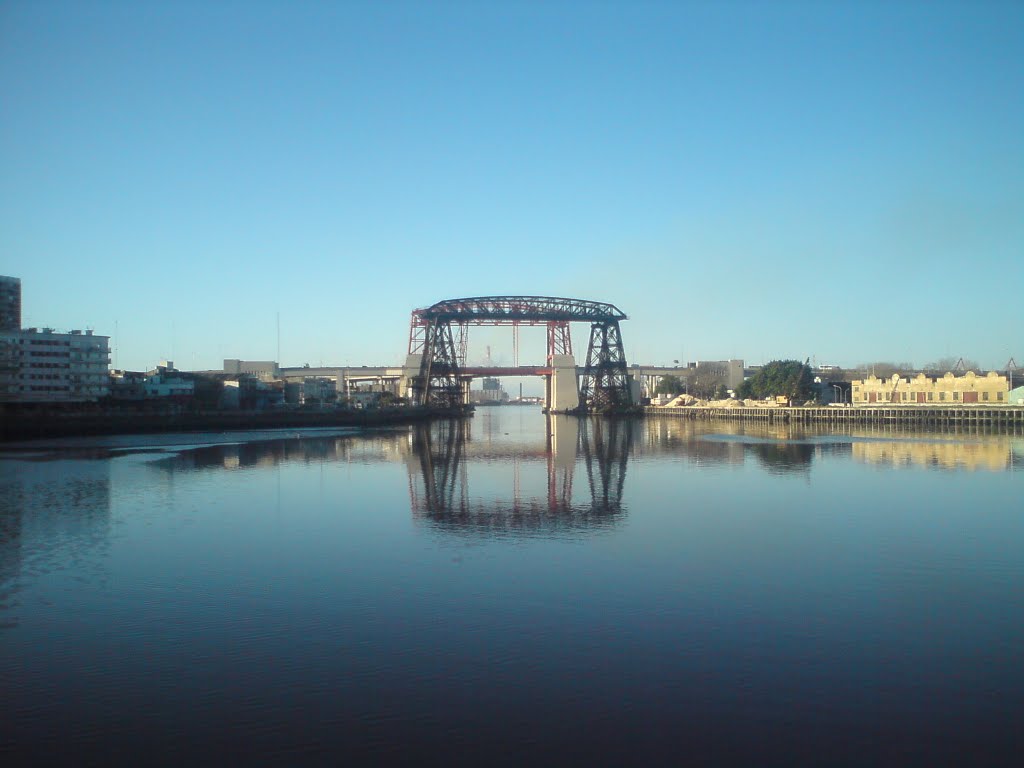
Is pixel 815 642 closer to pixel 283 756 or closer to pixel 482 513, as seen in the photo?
pixel 283 756

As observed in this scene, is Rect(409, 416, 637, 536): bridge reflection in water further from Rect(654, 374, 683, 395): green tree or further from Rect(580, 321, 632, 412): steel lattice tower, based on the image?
Rect(654, 374, 683, 395): green tree

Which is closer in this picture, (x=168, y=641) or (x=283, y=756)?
(x=283, y=756)

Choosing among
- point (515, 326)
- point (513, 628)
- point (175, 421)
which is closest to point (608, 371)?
point (515, 326)

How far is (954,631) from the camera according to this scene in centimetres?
748

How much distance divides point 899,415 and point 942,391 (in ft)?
21.9

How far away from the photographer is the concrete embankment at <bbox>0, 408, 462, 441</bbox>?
35.1 meters

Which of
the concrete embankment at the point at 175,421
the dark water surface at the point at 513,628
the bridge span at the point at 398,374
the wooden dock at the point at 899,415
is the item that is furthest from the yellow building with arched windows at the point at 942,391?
the dark water surface at the point at 513,628

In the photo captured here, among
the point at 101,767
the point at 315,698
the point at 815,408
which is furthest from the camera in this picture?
the point at 815,408

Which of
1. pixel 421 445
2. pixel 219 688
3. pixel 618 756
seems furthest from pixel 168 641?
pixel 421 445

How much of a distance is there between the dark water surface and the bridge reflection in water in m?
0.15

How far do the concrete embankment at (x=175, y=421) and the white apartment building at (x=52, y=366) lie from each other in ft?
21.8

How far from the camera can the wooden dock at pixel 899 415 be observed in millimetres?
45250

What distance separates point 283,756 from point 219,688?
1273 millimetres

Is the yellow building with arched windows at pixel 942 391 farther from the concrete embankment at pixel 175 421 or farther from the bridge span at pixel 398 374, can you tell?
the concrete embankment at pixel 175 421
